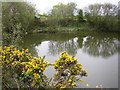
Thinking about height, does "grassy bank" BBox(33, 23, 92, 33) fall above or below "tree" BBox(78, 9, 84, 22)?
below

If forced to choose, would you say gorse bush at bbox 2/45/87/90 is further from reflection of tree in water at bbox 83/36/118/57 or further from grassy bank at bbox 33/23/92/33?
grassy bank at bbox 33/23/92/33

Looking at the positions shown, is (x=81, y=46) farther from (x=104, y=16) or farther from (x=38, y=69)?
(x=104, y=16)

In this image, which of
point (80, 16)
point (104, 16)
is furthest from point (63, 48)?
point (80, 16)

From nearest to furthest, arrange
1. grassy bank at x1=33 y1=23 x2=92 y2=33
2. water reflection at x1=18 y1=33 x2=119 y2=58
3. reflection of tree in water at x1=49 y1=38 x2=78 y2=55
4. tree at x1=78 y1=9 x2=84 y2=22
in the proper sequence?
water reflection at x1=18 y1=33 x2=119 y2=58 < reflection of tree in water at x1=49 y1=38 x2=78 y2=55 < grassy bank at x1=33 y1=23 x2=92 y2=33 < tree at x1=78 y1=9 x2=84 y2=22

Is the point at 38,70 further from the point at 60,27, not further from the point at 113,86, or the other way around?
the point at 60,27

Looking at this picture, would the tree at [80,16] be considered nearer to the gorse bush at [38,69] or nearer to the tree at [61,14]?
the tree at [61,14]

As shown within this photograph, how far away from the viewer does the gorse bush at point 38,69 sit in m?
1.92

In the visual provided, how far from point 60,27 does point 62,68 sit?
806 inches

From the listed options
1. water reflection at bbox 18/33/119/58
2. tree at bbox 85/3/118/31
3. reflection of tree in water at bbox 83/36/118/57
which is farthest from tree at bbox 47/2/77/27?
reflection of tree in water at bbox 83/36/118/57

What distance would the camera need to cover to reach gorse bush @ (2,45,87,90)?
1923 millimetres

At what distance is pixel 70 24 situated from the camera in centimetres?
2366

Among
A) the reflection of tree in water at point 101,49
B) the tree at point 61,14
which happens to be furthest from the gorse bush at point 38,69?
the tree at point 61,14

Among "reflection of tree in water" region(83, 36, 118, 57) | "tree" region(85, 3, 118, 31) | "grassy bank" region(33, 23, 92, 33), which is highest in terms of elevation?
"tree" region(85, 3, 118, 31)

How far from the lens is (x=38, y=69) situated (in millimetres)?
1921
